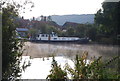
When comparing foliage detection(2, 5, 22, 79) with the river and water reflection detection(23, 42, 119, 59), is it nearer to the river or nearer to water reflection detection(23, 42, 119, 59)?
the river

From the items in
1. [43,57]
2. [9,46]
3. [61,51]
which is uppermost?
[9,46]

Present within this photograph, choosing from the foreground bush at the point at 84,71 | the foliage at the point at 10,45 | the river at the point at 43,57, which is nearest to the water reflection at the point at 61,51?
the river at the point at 43,57

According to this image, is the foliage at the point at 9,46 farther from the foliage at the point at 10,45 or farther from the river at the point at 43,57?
the river at the point at 43,57

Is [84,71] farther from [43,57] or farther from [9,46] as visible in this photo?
[43,57]

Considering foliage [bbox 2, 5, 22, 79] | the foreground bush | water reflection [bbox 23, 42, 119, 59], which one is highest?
foliage [bbox 2, 5, 22, 79]

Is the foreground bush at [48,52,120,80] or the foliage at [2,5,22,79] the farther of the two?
the foreground bush at [48,52,120,80]

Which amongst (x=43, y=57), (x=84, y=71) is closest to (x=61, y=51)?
(x=43, y=57)

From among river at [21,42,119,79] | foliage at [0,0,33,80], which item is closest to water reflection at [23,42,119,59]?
river at [21,42,119,79]

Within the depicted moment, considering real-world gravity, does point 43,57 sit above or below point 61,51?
above

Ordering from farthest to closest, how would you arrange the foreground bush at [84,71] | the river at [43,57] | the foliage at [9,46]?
1. the river at [43,57]
2. the foreground bush at [84,71]
3. the foliage at [9,46]

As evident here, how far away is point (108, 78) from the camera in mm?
1301

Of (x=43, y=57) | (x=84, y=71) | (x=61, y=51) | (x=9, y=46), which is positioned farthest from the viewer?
(x=61, y=51)

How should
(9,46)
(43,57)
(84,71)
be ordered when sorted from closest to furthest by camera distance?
(9,46)
(84,71)
(43,57)

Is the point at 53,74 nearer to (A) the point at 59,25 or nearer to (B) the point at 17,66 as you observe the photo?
(B) the point at 17,66
